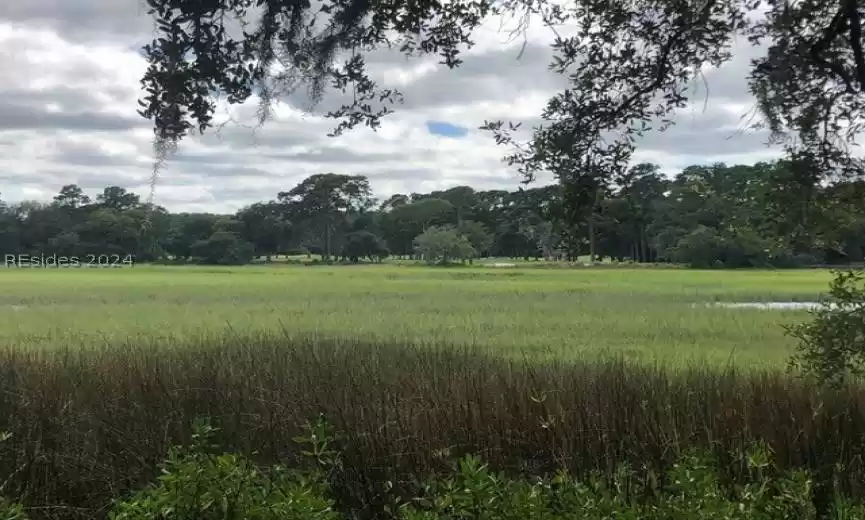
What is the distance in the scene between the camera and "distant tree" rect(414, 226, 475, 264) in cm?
1475

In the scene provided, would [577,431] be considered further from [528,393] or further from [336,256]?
[336,256]

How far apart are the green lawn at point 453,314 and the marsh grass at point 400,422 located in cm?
299

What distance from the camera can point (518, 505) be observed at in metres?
2.69

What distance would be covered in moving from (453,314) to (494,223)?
266 inches

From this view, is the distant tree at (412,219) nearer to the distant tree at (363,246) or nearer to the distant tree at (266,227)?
the distant tree at (363,246)

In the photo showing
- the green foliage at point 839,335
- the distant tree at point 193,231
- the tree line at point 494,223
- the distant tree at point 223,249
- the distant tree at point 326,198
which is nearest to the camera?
the green foliage at point 839,335

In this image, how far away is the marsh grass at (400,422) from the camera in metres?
4.38

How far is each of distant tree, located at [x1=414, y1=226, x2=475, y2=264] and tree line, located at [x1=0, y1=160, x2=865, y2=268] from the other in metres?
0.05

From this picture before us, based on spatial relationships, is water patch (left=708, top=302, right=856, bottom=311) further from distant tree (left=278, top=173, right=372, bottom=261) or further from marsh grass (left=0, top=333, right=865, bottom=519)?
marsh grass (left=0, top=333, right=865, bottom=519)

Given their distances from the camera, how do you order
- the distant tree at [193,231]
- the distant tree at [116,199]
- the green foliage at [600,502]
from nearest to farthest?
the green foliage at [600,502]
the distant tree at [116,199]
the distant tree at [193,231]

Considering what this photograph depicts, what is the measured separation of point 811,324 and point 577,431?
1714 millimetres

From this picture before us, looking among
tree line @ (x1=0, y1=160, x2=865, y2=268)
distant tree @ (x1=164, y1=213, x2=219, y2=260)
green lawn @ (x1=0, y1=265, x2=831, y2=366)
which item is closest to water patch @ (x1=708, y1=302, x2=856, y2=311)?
green lawn @ (x1=0, y1=265, x2=831, y2=366)

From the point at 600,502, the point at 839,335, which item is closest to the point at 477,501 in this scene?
the point at 600,502

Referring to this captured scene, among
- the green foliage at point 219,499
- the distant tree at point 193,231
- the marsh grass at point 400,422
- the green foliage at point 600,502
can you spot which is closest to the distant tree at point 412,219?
the distant tree at point 193,231
